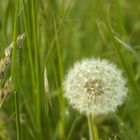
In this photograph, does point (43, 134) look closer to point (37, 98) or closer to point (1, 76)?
point (37, 98)

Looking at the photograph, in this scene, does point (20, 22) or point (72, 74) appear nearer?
point (72, 74)

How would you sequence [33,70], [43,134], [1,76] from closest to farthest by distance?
[1,76], [33,70], [43,134]

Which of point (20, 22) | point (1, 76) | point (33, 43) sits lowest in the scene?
point (1, 76)

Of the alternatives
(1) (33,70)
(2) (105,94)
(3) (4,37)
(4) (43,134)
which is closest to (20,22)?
(3) (4,37)

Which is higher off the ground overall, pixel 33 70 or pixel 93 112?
pixel 33 70

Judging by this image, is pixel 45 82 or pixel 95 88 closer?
pixel 95 88

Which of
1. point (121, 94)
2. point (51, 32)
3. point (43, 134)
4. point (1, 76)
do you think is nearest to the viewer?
point (1, 76)
